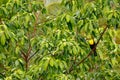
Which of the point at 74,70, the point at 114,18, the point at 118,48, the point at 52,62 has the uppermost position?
the point at 114,18

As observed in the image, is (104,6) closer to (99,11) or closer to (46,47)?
(99,11)

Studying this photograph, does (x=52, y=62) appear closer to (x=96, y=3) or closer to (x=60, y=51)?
(x=60, y=51)

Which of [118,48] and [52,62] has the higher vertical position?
[52,62]

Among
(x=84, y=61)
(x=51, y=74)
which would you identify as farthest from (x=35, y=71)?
(x=84, y=61)

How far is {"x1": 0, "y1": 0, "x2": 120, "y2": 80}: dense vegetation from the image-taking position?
411cm

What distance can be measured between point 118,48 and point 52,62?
56.9 inches

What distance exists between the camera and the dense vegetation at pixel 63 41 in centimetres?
411

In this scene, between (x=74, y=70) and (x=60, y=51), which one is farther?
(x=74, y=70)

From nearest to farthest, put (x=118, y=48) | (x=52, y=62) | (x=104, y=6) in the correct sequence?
(x=52, y=62) → (x=104, y=6) → (x=118, y=48)

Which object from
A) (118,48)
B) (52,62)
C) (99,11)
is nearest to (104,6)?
(99,11)

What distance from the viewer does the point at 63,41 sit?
4094mm

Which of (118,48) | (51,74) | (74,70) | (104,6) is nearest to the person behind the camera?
(51,74)

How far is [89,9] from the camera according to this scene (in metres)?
4.39

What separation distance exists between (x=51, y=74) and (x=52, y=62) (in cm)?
33
